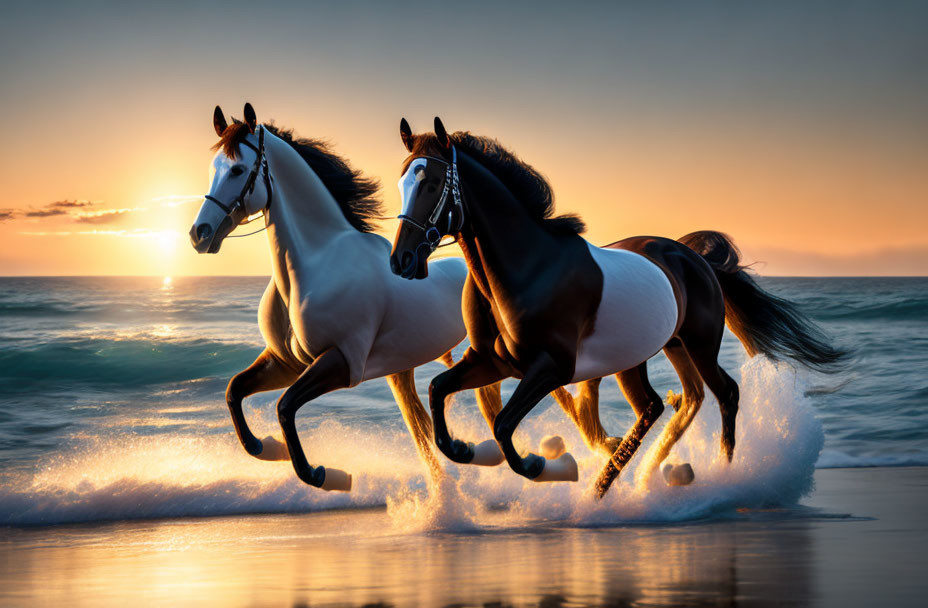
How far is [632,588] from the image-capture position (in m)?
4.81

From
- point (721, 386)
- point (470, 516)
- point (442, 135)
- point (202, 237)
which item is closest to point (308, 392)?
point (202, 237)

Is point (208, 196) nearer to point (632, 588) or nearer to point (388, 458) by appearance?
point (632, 588)

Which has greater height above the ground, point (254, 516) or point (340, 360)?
point (340, 360)

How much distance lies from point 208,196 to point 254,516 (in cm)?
290

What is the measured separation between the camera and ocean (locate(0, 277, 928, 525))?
7.45 meters

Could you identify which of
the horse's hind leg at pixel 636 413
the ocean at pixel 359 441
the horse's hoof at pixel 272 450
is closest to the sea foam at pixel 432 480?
the ocean at pixel 359 441

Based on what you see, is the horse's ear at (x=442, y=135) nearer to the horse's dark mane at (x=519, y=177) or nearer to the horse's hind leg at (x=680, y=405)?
the horse's dark mane at (x=519, y=177)

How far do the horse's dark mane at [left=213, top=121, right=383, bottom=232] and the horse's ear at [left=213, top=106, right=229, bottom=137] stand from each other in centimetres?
34

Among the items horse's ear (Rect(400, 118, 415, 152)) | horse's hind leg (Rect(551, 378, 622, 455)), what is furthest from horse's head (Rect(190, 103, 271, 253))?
horse's hind leg (Rect(551, 378, 622, 455))

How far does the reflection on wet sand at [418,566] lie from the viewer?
15.8 feet

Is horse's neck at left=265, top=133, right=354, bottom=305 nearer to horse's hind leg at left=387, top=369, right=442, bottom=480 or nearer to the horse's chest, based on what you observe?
horse's hind leg at left=387, top=369, right=442, bottom=480

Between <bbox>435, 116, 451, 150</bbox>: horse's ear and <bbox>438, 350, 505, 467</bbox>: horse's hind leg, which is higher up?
<bbox>435, 116, 451, 150</bbox>: horse's ear

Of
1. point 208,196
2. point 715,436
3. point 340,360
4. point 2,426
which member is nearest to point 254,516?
point 340,360

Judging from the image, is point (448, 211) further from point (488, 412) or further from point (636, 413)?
point (636, 413)
